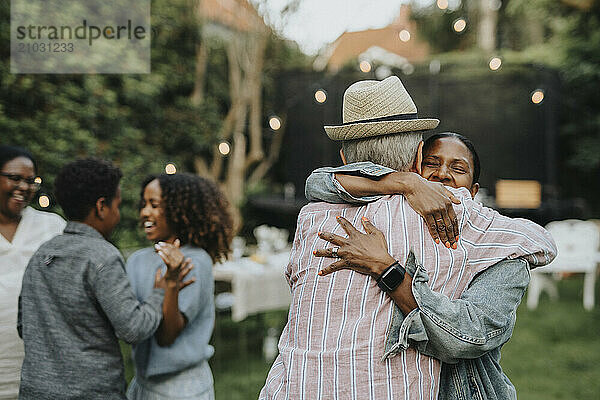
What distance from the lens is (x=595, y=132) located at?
36.5ft

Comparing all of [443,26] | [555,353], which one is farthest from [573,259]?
[443,26]

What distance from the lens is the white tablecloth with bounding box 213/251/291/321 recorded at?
4645 mm

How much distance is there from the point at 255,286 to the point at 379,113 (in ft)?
11.2

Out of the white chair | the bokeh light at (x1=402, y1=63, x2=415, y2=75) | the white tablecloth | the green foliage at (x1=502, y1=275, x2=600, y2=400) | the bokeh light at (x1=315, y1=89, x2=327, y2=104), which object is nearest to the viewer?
the bokeh light at (x1=315, y1=89, x2=327, y2=104)

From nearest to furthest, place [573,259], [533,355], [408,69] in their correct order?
1. [533,355]
2. [573,259]
3. [408,69]

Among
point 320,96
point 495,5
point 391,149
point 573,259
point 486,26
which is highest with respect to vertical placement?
point 495,5

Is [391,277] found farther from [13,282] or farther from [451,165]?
[13,282]

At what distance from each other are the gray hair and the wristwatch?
27 centimetres

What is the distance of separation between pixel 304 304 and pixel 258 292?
11.0ft

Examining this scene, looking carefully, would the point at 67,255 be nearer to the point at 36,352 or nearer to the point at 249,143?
the point at 36,352

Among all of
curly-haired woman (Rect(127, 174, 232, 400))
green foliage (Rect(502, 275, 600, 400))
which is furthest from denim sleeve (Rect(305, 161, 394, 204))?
green foliage (Rect(502, 275, 600, 400))

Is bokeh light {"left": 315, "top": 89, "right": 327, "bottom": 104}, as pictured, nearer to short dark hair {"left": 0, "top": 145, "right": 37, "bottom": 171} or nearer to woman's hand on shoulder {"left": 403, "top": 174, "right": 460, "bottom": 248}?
short dark hair {"left": 0, "top": 145, "right": 37, "bottom": 171}

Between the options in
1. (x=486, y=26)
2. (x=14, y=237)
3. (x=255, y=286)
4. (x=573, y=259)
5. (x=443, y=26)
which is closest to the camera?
(x=14, y=237)

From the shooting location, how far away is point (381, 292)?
132 centimetres
